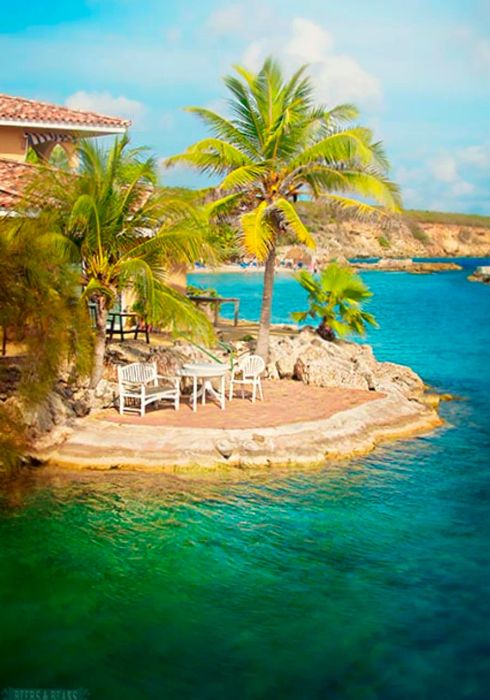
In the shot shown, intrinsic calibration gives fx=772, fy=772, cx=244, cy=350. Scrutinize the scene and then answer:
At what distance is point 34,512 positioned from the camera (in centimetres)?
1181

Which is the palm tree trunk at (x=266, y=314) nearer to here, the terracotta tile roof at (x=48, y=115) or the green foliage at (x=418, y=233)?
the terracotta tile roof at (x=48, y=115)

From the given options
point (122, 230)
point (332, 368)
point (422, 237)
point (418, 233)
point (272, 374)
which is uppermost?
point (418, 233)

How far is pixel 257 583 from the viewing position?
9.93m

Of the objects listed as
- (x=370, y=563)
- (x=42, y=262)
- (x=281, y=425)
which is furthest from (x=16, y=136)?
(x=370, y=563)

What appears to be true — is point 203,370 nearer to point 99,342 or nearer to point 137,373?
point 137,373

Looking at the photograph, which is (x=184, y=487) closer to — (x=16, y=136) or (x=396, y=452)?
(x=396, y=452)

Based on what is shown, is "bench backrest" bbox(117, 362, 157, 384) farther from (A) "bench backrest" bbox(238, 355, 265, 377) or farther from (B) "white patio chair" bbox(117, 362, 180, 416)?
(A) "bench backrest" bbox(238, 355, 265, 377)

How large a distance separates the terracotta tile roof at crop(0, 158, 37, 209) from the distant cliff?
12939cm

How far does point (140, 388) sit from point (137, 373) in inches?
12.9

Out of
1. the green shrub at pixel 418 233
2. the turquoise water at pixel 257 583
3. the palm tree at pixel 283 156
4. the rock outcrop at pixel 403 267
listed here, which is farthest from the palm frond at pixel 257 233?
the green shrub at pixel 418 233

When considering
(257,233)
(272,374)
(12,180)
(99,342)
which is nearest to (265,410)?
(99,342)

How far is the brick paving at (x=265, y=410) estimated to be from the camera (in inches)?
604

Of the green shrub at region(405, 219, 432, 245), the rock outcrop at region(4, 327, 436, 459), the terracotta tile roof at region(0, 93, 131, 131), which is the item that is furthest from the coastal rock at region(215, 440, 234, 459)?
the green shrub at region(405, 219, 432, 245)

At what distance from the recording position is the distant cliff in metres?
157
